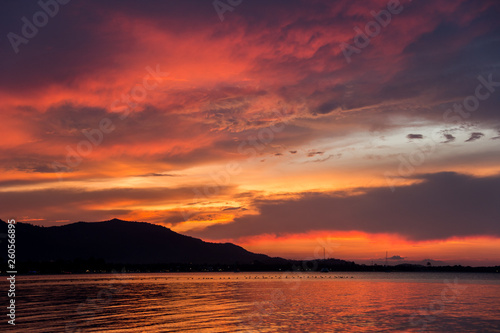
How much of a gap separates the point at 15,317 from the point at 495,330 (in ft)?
201

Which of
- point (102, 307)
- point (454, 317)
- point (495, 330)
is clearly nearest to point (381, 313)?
point (454, 317)

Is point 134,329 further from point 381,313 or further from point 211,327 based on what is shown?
point 381,313

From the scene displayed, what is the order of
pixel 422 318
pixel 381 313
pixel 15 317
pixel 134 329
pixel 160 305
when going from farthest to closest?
pixel 160 305 < pixel 381 313 < pixel 422 318 < pixel 15 317 < pixel 134 329

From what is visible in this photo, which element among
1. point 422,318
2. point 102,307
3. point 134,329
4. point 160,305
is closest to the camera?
point 134,329

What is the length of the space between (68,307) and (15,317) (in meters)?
15.0

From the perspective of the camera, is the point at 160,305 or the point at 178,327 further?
the point at 160,305

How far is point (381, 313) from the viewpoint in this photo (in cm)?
7244

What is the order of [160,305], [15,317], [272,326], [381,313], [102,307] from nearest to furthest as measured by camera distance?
[272,326]
[15,317]
[381,313]
[102,307]
[160,305]

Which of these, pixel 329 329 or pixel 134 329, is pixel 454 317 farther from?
pixel 134 329

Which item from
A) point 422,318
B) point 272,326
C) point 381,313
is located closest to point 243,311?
point 272,326

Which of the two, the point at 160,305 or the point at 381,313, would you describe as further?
the point at 160,305

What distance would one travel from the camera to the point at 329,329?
54906 millimetres

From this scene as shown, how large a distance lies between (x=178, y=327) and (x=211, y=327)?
396 cm

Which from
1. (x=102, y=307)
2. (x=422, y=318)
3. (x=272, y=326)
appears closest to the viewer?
(x=272, y=326)
